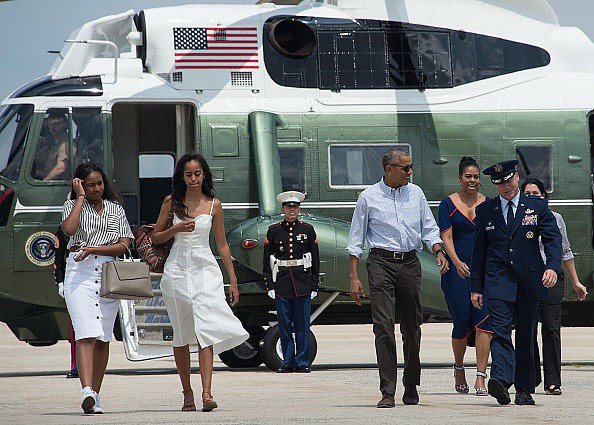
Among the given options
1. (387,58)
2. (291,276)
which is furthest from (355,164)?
(291,276)

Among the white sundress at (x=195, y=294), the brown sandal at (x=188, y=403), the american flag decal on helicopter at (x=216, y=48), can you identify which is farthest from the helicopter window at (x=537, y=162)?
the brown sandal at (x=188, y=403)

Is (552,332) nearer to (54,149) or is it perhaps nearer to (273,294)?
(273,294)

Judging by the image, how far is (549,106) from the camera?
14.7 meters

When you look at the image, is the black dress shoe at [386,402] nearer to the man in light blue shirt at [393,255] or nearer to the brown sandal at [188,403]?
the man in light blue shirt at [393,255]

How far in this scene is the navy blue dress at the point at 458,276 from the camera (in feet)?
36.2

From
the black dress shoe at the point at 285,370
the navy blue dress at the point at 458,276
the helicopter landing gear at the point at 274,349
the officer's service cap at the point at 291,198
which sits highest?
the officer's service cap at the point at 291,198

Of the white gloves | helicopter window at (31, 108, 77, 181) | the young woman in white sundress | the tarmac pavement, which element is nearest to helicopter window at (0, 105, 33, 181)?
helicopter window at (31, 108, 77, 181)

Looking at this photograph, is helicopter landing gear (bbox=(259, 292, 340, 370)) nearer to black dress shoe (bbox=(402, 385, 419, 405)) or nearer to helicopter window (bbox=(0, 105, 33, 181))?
helicopter window (bbox=(0, 105, 33, 181))

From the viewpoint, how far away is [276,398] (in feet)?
34.1

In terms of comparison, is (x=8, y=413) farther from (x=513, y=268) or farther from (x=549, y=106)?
(x=549, y=106)

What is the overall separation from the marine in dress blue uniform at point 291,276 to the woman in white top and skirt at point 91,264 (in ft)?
13.3

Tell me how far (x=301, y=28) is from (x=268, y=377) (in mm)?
3977

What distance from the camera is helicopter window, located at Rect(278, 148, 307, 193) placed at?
1432 cm

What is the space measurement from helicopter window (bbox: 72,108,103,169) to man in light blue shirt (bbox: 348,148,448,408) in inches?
185
